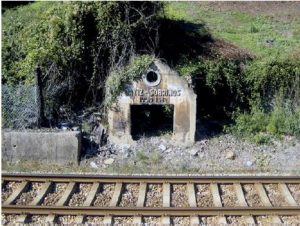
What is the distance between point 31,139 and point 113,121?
2048mm

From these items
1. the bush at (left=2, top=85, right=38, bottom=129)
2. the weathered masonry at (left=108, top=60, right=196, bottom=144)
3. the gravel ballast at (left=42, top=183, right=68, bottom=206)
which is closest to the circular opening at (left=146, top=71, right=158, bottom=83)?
the weathered masonry at (left=108, top=60, right=196, bottom=144)

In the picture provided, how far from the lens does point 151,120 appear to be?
15.6 m

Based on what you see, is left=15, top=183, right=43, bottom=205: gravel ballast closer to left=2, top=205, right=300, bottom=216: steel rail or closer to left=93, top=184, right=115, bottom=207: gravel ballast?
left=2, top=205, right=300, bottom=216: steel rail

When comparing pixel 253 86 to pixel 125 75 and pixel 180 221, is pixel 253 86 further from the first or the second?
pixel 180 221

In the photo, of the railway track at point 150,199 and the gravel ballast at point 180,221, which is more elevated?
the railway track at point 150,199

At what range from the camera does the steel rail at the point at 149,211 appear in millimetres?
11023

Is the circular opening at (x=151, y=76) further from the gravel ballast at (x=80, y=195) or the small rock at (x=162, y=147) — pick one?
the gravel ballast at (x=80, y=195)

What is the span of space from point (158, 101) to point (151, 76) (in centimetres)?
63

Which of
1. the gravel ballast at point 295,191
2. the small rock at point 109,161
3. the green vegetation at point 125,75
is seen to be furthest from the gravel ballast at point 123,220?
the green vegetation at point 125,75

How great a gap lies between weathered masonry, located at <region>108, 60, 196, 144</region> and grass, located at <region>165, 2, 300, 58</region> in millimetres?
4051

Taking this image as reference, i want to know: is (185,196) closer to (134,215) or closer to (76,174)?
(134,215)

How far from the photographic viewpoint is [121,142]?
572 inches

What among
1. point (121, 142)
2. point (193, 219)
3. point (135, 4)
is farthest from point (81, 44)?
point (193, 219)

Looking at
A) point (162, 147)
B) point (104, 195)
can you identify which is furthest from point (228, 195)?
point (162, 147)
